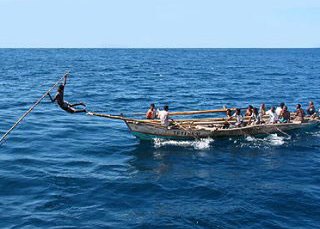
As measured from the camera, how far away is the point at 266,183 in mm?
23469

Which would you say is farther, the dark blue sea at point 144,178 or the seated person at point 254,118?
the seated person at point 254,118

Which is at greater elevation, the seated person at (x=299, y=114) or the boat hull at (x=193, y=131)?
the seated person at (x=299, y=114)

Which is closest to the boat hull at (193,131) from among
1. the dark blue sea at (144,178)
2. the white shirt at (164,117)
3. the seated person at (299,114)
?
the white shirt at (164,117)

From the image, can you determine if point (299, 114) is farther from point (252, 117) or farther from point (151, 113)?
point (151, 113)

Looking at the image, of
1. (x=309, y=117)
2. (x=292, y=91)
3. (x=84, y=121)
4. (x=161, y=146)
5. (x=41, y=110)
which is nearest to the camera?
(x=161, y=146)

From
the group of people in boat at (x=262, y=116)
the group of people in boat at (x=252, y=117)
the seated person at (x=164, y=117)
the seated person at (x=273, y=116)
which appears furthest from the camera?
the seated person at (x=273, y=116)

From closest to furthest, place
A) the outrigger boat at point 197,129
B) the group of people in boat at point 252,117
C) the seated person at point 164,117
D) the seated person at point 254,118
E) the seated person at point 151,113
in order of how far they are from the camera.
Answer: the seated person at point 164,117 < the outrigger boat at point 197,129 < the group of people in boat at point 252,117 < the seated person at point 151,113 < the seated person at point 254,118

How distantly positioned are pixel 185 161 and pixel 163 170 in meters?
2.26

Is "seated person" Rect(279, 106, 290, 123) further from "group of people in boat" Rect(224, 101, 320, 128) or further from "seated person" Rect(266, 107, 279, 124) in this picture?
"seated person" Rect(266, 107, 279, 124)

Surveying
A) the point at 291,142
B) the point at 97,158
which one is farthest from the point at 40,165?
the point at 291,142

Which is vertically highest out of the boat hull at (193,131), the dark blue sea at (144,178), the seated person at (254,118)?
the seated person at (254,118)

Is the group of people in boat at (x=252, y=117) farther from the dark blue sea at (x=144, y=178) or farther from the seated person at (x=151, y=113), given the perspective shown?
the dark blue sea at (x=144, y=178)

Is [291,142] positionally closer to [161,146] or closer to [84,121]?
[161,146]

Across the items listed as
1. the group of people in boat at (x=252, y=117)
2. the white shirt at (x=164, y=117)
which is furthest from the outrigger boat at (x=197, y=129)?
the group of people in boat at (x=252, y=117)
